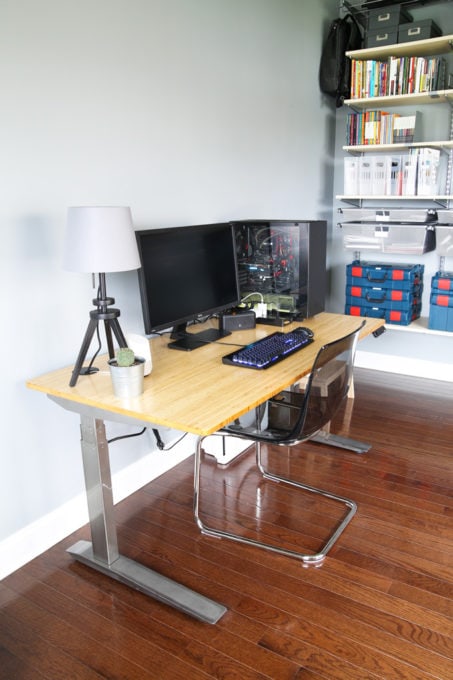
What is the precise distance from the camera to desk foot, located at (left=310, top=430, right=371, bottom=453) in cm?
290

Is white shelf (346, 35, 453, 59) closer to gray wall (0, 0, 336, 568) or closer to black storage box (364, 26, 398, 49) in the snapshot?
black storage box (364, 26, 398, 49)

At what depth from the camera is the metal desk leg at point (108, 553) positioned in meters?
1.80

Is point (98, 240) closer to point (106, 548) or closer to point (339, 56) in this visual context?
point (106, 548)


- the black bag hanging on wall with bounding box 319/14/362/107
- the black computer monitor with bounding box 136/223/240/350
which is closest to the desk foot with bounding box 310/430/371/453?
the black computer monitor with bounding box 136/223/240/350

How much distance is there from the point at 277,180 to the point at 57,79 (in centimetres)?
177

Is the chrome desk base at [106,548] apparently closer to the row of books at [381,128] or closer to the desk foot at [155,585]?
the desk foot at [155,585]

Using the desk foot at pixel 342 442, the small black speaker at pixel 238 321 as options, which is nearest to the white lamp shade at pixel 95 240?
the small black speaker at pixel 238 321

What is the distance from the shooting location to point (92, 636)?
171 cm

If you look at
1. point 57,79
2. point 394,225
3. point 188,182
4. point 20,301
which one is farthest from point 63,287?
point 394,225

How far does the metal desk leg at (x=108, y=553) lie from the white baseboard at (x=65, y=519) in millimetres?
185

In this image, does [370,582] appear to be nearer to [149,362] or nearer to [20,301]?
[149,362]

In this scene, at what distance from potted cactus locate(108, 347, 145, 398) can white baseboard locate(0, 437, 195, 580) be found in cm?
76

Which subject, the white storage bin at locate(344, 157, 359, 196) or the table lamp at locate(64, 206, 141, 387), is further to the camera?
the white storage bin at locate(344, 157, 359, 196)

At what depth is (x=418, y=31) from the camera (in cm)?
338
